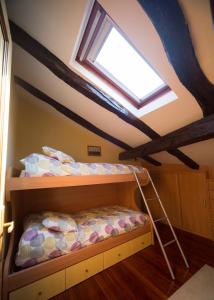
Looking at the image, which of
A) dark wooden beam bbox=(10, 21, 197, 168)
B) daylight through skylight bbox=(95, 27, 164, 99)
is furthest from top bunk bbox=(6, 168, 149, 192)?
daylight through skylight bbox=(95, 27, 164, 99)

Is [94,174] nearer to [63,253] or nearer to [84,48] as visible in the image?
[63,253]

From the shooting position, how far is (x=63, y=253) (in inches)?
62.1

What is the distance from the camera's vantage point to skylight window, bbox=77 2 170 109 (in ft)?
4.37

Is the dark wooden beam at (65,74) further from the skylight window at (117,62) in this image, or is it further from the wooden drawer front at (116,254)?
the wooden drawer front at (116,254)

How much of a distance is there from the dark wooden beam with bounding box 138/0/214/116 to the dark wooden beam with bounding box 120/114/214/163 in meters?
0.32

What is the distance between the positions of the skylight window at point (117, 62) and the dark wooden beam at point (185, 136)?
1.83 ft

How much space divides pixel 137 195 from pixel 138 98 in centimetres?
248

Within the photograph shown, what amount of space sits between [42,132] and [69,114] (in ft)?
1.84

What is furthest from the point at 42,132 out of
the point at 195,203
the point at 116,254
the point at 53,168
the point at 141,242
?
the point at 195,203

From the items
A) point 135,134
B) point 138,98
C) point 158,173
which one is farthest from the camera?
point 158,173

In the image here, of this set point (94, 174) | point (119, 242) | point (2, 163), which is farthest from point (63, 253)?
point (2, 163)

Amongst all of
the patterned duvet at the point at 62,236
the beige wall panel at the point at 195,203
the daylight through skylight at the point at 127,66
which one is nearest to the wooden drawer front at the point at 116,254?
the patterned duvet at the point at 62,236

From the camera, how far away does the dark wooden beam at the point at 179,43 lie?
2.91ft

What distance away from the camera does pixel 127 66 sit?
67.4 inches
